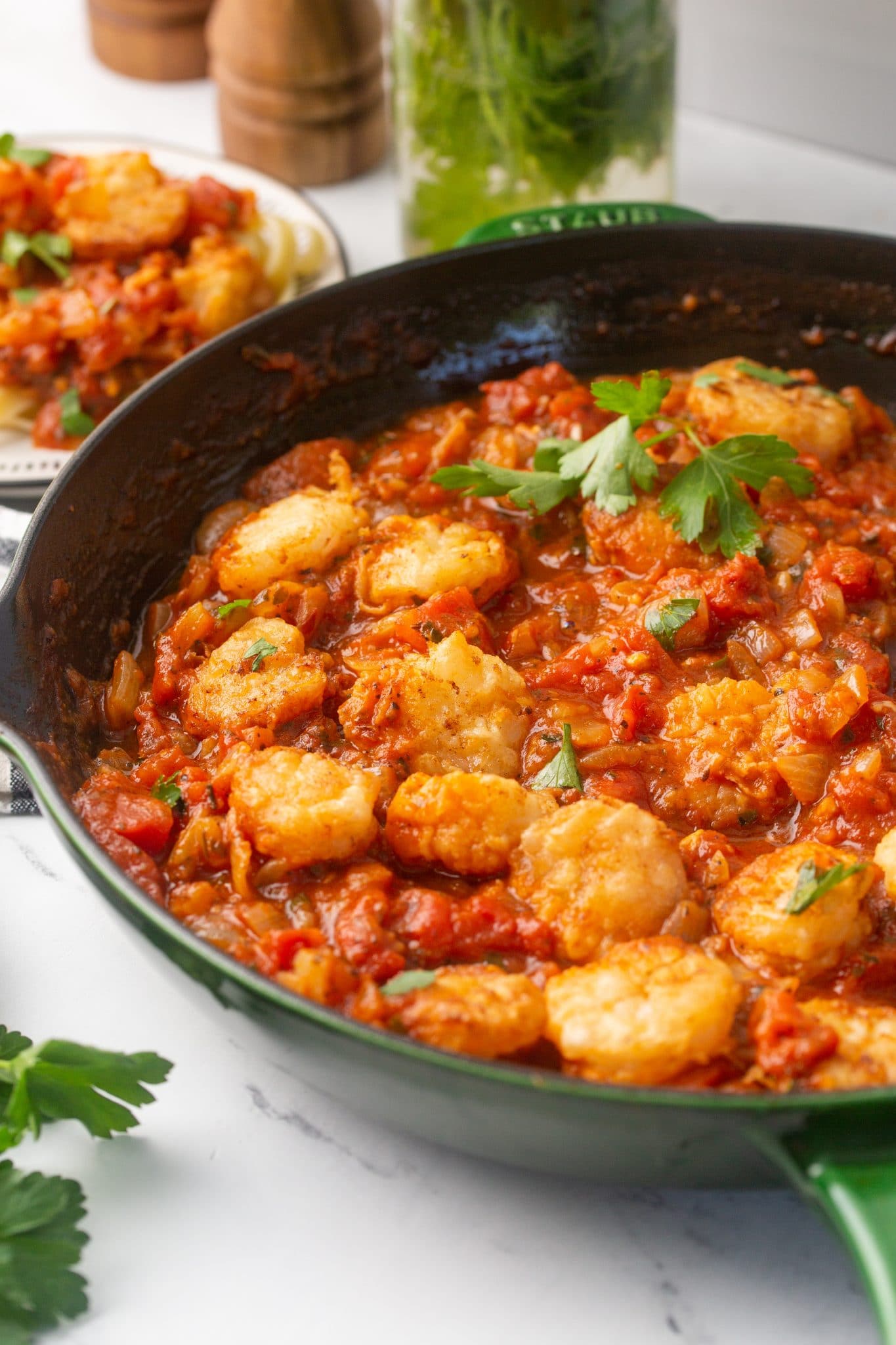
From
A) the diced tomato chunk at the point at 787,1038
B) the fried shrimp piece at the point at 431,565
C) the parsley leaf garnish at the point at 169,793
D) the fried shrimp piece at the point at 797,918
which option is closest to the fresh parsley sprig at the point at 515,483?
the fried shrimp piece at the point at 431,565

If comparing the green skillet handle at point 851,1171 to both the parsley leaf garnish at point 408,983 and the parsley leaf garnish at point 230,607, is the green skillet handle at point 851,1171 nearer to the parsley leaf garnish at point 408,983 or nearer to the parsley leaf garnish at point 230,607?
the parsley leaf garnish at point 408,983

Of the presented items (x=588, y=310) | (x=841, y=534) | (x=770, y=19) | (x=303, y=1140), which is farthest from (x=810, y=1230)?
(x=770, y=19)

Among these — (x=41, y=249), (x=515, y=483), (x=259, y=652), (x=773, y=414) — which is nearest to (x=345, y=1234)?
(x=259, y=652)

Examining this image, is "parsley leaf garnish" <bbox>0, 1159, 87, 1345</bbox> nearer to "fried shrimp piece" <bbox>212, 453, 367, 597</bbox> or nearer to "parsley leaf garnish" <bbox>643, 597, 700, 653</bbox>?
"fried shrimp piece" <bbox>212, 453, 367, 597</bbox>

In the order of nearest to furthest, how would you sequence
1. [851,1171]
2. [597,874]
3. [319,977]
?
1. [851,1171]
2. [319,977]
3. [597,874]

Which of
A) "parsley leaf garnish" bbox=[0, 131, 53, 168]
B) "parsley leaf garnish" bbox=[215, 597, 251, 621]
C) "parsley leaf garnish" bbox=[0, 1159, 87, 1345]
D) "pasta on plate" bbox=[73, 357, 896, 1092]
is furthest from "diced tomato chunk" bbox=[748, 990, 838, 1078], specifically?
"parsley leaf garnish" bbox=[0, 131, 53, 168]

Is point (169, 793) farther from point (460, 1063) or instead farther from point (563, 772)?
point (460, 1063)

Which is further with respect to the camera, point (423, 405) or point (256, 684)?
point (423, 405)

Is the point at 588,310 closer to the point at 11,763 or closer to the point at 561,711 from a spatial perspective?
the point at 561,711
